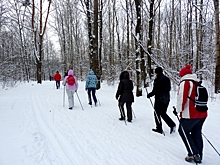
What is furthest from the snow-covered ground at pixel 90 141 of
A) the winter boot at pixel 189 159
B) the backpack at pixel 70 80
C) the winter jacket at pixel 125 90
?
the backpack at pixel 70 80

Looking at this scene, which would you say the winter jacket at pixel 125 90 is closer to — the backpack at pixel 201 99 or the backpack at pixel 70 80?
the backpack at pixel 201 99

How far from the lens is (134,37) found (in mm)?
11719

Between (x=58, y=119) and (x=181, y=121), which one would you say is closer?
(x=181, y=121)

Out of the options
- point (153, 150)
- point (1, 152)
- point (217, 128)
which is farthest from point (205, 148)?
point (1, 152)

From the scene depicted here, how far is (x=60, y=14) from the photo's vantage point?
3366 cm

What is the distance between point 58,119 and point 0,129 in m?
2.03

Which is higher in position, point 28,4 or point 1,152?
point 28,4

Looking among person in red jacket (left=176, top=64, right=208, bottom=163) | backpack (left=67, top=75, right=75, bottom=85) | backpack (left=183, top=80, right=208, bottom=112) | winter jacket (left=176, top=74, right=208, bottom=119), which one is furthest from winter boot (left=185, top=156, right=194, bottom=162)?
backpack (left=67, top=75, right=75, bottom=85)

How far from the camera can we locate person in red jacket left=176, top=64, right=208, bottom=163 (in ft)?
11.9

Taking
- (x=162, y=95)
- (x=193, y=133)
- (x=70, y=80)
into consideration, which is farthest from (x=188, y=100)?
(x=70, y=80)

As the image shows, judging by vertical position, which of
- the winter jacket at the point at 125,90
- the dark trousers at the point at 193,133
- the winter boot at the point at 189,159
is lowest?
the winter boot at the point at 189,159

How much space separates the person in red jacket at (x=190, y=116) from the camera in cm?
364

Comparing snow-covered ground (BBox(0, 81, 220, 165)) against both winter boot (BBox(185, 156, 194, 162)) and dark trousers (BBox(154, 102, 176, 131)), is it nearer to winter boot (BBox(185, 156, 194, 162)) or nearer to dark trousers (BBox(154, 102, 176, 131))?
winter boot (BBox(185, 156, 194, 162))

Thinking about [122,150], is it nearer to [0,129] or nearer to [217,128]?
[217,128]
